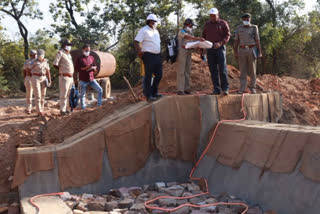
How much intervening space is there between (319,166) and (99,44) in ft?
61.5

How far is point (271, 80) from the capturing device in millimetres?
11555

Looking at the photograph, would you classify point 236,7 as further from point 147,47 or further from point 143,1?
point 147,47

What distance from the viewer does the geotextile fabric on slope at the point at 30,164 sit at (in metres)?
5.04

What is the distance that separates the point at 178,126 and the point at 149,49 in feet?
4.66

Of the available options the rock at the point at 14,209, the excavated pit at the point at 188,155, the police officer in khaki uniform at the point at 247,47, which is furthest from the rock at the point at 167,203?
the police officer in khaki uniform at the point at 247,47

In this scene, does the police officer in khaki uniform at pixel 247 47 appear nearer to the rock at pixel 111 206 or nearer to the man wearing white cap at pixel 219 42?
the man wearing white cap at pixel 219 42

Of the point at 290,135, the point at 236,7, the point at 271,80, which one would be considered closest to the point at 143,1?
the point at 236,7

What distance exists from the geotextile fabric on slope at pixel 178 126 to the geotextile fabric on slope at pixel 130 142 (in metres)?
0.19

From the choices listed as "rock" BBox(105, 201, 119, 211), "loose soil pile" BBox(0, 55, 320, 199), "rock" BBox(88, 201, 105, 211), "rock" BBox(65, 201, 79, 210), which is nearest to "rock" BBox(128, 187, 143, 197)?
"rock" BBox(105, 201, 119, 211)

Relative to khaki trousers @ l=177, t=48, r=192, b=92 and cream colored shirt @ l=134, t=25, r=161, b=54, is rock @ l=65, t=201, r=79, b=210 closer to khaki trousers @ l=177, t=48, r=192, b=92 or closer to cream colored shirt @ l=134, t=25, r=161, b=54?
cream colored shirt @ l=134, t=25, r=161, b=54

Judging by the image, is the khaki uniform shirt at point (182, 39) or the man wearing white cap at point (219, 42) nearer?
the man wearing white cap at point (219, 42)

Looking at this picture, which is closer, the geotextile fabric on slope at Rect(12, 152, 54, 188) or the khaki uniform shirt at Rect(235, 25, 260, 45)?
the geotextile fabric on slope at Rect(12, 152, 54, 188)

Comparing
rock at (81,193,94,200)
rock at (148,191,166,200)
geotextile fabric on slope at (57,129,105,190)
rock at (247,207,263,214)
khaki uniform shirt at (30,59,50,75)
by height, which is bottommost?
rock at (148,191,166,200)

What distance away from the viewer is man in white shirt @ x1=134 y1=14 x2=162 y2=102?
5.80 metres
